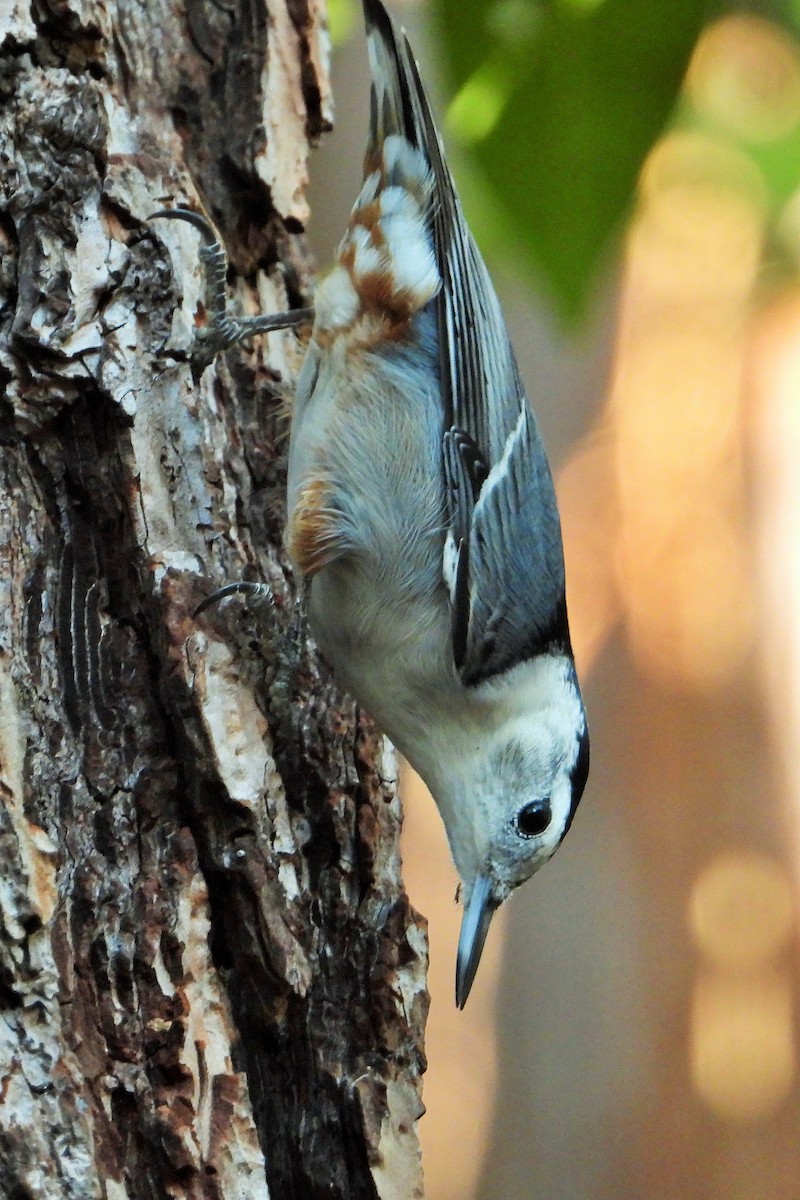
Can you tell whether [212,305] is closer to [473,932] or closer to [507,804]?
[507,804]

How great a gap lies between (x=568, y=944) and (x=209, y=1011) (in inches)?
40.2

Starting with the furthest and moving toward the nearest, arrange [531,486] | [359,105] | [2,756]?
[359,105] → [531,486] → [2,756]

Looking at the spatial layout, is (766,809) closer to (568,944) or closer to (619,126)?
(568,944)

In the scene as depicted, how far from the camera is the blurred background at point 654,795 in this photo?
1.99m

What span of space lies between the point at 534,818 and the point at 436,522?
0.39 metres

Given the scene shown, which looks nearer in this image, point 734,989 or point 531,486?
point 531,486

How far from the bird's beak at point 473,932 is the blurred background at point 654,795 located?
595 millimetres

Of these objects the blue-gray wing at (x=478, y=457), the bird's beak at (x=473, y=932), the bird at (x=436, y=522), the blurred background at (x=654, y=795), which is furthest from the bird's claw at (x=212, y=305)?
the bird's beak at (x=473, y=932)

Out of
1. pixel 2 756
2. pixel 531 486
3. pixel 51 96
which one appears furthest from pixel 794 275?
pixel 2 756

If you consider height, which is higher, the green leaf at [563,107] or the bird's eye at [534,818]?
the green leaf at [563,107]

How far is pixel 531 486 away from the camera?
5.40 feet

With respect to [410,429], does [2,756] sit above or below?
below

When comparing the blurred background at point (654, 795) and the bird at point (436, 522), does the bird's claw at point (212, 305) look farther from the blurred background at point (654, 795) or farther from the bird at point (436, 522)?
the blurred background at point (654, 795)

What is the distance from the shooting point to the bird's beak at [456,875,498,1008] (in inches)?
56.3
